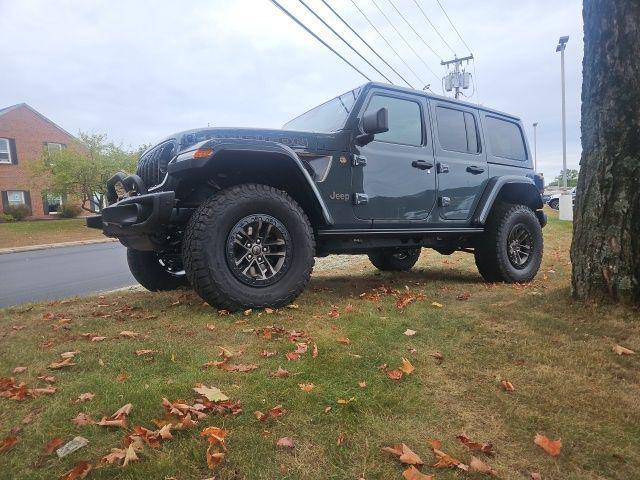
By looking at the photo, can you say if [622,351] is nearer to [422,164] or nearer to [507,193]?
[422,164]

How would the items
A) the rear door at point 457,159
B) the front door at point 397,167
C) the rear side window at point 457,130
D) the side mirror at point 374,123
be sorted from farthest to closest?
the rear side window at point 457,130 < the rear door at point 457,159 < the front door at point 397,167 < the side mirror at point 374,123

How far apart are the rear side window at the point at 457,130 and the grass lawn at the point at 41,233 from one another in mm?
18255

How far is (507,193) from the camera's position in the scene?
18.8ft

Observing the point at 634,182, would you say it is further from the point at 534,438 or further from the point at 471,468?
the point at 471,468

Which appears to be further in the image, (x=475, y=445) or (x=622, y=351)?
(x=622, y=351)

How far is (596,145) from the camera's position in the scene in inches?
133

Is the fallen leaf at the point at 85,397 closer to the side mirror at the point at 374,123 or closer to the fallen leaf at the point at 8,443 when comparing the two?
the fallen leaf at the point at 8,443

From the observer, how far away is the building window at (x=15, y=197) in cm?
2862

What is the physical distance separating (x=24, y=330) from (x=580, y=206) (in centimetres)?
420

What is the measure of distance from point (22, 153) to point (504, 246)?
3257cm

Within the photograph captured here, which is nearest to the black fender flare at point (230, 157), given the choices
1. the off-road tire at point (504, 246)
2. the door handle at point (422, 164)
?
the door handle at point (422, 164)

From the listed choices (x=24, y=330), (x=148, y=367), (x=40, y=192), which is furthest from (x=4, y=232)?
(x=148, y=367)

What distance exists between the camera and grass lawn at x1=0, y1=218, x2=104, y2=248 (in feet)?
63.3

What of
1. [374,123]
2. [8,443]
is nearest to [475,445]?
[8,443]
